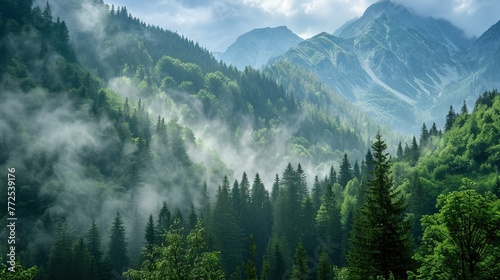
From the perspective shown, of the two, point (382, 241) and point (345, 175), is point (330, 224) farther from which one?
point (382, 241)

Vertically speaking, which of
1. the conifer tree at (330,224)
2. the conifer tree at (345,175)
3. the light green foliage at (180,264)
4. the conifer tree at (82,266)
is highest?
the conifer tree at (345,175)

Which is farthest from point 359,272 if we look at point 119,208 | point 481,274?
point 119,208

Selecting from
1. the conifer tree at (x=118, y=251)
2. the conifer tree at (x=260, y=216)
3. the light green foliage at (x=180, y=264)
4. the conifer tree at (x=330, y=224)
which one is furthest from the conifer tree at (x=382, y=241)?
the conifer tree at (x=260, y=216)

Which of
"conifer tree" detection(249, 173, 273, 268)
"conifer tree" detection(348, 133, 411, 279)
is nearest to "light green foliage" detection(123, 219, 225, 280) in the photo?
"conifer tree" detection(348, 133, 411, 279)

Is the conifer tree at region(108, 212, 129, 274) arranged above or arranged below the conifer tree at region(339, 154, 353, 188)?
below

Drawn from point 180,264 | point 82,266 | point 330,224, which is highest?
point 330,224

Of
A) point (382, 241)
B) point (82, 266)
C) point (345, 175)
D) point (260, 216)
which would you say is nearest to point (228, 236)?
point (260, 216)

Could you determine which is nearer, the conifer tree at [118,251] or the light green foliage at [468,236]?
the light green foliage at [468,236]

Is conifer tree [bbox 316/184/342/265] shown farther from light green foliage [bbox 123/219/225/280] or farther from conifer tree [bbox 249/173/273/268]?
light green foliage [bbox 123/219/225/280]

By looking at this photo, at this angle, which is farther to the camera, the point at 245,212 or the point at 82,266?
the point at 245,212

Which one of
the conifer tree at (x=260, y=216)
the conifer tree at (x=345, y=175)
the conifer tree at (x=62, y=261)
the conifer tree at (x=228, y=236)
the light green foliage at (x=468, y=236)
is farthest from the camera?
the conifer tree at (x=345, y=175)

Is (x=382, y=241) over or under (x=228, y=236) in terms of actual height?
under

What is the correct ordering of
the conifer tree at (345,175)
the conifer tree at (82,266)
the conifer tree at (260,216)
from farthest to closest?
the conifer tree at (345,175)
the conifer tree at (260,216)
the conifer tree at (82,266)

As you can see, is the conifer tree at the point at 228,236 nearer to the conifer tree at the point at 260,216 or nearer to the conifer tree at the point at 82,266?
the conifer tree at the point at 260,216
